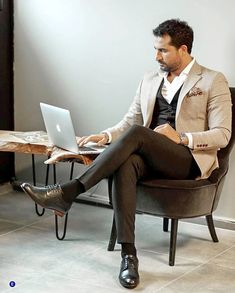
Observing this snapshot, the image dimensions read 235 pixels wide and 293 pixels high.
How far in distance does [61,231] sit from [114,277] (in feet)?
2.30

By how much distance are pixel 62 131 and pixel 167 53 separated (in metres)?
0.66

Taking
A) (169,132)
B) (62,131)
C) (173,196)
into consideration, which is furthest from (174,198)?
(62,131)

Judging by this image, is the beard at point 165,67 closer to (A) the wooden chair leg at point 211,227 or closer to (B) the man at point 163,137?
(B) the man at point 163,137

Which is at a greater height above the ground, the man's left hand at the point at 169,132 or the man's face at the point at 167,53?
the man's face at the point at 167,53

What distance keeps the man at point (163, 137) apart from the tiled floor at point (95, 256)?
0.55 feet

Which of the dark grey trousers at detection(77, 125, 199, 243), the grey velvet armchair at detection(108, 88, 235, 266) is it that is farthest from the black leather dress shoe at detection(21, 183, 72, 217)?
the grey velvet armchair at detection(108, 88, 235, 266)

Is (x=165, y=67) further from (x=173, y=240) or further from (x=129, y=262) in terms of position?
(x=129, y=262)

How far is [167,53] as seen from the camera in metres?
3.23

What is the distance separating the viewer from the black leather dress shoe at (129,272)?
282 cm

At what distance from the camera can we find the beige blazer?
312 centimetres

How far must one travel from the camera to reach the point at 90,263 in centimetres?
310

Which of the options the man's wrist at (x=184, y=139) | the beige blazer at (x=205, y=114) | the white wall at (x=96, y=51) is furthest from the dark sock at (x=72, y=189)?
the white wall at (x=96, y=51)

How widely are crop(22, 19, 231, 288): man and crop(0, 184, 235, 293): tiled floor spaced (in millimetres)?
169

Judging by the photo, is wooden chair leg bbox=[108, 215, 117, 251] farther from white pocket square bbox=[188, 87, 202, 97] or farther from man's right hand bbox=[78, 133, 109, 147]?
white pocket square bbox=[188, 87, 202, 97]
